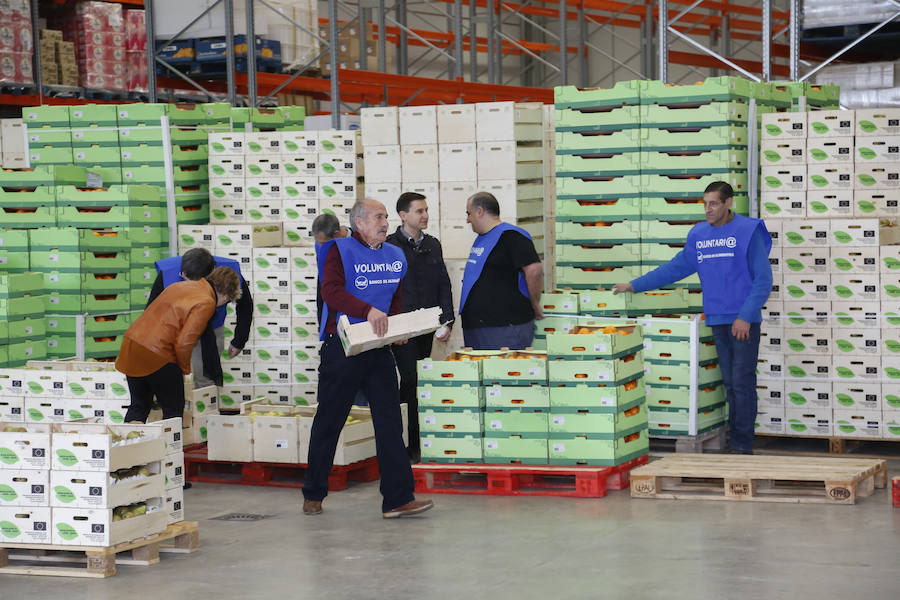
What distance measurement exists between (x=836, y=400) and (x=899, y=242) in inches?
54.2

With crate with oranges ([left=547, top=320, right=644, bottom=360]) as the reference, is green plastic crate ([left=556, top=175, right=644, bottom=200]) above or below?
above

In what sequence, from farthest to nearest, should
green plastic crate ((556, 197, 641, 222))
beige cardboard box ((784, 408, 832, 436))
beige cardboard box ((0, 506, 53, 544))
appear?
1. green plastic crate ((556, 197, 641, 222))
2. beige cardboard box ((784, 408, 832, 436))
3. beige cardboard box ((0, 506, 53, 544))

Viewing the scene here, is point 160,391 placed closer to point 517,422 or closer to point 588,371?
point 517,422

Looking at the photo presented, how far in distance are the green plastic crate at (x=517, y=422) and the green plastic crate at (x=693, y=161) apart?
2720mm

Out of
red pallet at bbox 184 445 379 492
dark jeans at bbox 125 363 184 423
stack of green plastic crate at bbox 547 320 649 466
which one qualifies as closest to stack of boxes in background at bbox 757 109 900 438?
stack of green plastic crate at bbox 547 320 649 466

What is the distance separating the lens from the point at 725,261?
9.49 meters

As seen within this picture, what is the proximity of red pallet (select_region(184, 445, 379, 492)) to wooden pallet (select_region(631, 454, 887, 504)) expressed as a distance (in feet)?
6.61

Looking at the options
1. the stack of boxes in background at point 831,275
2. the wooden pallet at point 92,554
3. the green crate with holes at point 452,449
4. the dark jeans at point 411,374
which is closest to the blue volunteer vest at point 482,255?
the dark jeans at point 411,374

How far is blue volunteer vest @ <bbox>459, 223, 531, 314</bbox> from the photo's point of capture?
9.43 meters

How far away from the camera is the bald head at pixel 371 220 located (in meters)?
7.87

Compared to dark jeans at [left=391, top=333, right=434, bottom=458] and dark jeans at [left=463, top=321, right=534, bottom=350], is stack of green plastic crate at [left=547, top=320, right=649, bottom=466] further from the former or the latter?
dark jeans at [left=391, top=333, right=434, bottom=458]

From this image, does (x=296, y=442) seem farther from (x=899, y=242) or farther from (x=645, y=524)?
(x=899, y=242)

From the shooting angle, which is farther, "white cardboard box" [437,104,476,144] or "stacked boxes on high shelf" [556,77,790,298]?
"white cardboard box" [437,104,476,144]

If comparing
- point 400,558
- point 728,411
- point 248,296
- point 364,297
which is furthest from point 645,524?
point 248,296
